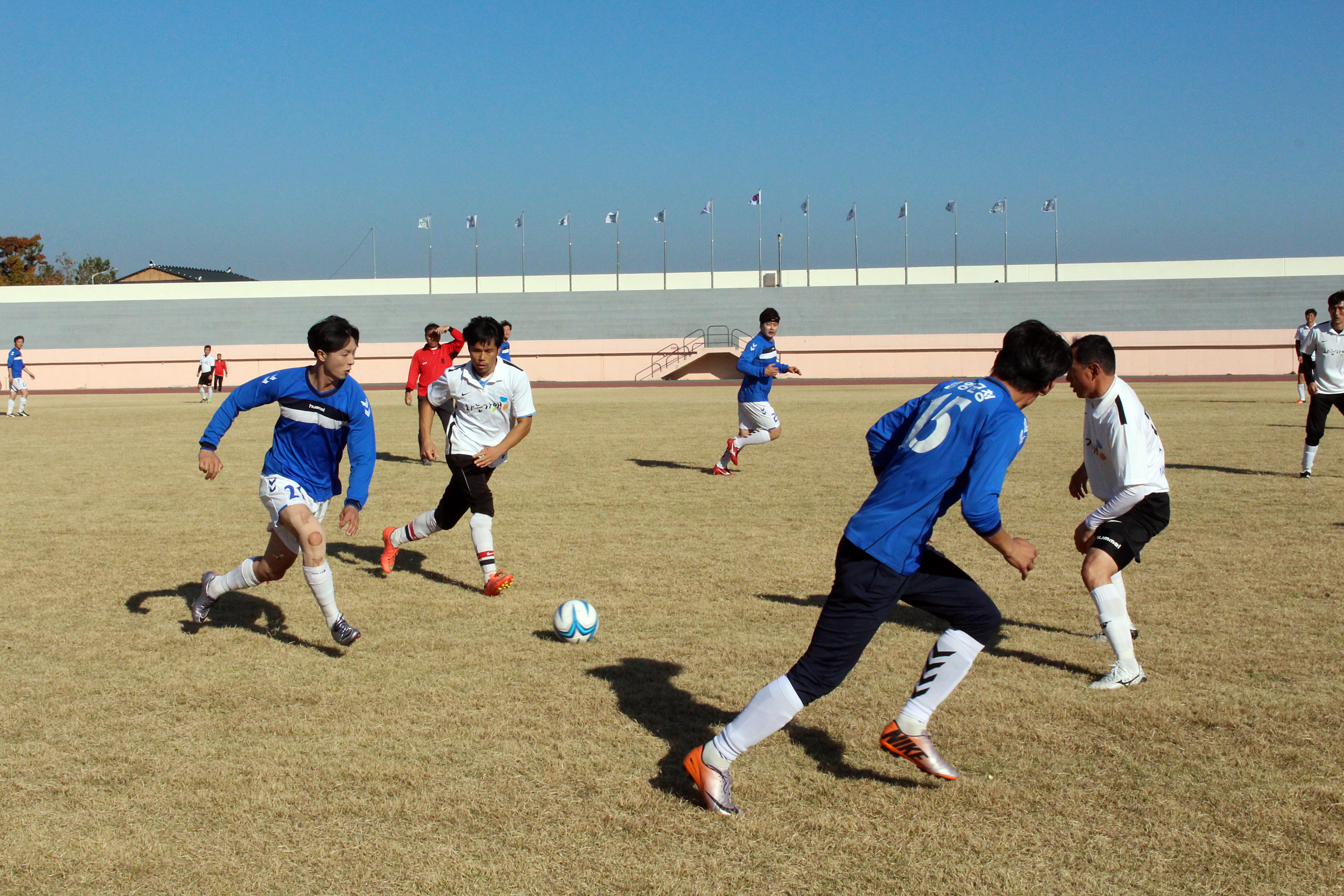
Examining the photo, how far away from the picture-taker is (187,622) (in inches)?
258

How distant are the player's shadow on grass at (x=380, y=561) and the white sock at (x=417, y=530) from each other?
0.82ft

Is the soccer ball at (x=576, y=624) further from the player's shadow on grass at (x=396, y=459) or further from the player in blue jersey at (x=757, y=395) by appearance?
the player's shadow on grass at (x=396, y=459)

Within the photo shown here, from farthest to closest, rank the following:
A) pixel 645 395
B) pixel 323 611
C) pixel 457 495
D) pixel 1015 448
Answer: pixel 645 395
pixel 457 495
pixel 323 611
pixel 1015 448

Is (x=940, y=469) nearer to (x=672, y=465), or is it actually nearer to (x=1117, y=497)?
(x=1117, y=497)

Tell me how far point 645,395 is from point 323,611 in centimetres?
3041

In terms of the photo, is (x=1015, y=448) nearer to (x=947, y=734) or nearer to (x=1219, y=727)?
(x=947, y=734)

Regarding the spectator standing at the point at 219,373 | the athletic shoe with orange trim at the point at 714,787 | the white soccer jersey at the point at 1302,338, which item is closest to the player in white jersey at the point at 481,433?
the athletic shoe with orange trim at the point at 714,787

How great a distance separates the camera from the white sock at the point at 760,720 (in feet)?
12.5

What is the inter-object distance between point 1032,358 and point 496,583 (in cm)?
441

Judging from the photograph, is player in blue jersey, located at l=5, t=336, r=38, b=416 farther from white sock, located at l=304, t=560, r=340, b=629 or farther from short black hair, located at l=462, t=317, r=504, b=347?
white sock, located at l=304, t=560, r=340, b=629

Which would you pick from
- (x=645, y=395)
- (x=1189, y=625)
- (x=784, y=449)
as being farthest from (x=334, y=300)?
(x=1189, y=625)

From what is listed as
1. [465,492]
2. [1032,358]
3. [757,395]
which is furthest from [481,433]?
[757,395]

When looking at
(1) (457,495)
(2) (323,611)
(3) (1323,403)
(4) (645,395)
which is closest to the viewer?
(2) (323,611)

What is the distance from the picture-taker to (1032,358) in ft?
12.4
